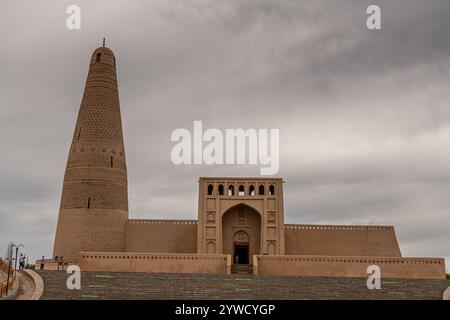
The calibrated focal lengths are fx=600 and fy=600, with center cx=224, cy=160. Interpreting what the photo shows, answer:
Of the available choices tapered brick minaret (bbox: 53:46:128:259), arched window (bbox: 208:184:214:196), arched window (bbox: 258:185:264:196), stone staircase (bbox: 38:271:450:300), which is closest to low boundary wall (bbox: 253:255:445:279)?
stone staircase (bbox: 38:271:450:300)

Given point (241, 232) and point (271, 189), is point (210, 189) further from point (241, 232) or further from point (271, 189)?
point (271, 189)

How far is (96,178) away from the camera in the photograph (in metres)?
25.0

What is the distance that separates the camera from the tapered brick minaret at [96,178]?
2456 centimetres

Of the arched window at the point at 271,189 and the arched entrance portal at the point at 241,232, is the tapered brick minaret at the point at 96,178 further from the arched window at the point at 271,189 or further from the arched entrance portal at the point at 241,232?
the arched window at the point at 271,189

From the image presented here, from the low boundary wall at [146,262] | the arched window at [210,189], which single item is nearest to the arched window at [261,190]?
the arched window at [210,189]

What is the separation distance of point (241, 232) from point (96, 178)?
6752mm

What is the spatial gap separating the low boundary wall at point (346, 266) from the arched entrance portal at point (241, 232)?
11.9ft

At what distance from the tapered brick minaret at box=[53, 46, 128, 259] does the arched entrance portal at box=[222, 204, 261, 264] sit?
451 cm

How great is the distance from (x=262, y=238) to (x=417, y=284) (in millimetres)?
8368

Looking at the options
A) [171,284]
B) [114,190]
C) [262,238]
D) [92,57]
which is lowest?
[171,284]

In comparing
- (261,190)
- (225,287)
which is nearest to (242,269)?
(261,190)
